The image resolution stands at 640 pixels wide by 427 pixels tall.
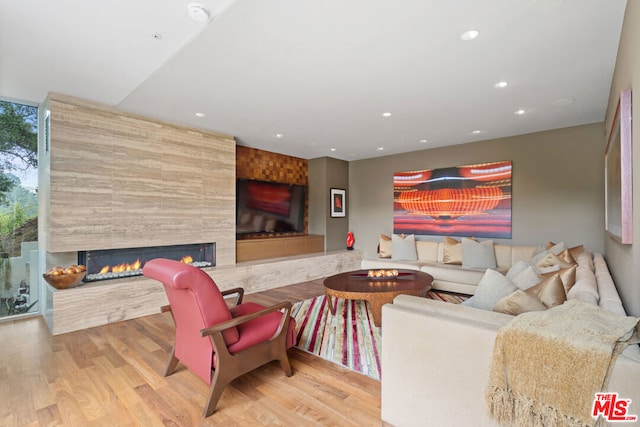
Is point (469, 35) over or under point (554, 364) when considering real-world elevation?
over

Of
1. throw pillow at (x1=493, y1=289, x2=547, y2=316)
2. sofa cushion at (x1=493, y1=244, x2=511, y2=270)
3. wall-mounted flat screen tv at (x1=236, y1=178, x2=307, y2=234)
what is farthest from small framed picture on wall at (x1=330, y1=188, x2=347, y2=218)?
throw pillow at (x1=493, y1=289, x2=547, y2=316)

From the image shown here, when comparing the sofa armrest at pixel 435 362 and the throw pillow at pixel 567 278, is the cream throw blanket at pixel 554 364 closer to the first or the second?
the sofa armrest at pixel 435 362

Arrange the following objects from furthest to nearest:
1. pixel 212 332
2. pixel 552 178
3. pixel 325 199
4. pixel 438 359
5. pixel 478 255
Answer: pixel 325 199 → pixel 478 255 → pixel 552 178 → pixel 212 332 → pixel 438 359

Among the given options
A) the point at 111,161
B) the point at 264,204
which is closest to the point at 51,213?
the point at 111,161

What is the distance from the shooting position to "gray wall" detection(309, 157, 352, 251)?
663 cm

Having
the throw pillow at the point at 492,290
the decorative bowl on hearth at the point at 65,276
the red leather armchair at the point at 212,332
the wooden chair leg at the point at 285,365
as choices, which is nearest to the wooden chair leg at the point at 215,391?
the red leather armchair at the point at 212,332

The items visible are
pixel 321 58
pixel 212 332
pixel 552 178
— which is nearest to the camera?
pixel 212 332

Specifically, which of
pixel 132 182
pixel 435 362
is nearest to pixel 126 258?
pixel 132 182

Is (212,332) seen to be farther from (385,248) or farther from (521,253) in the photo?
(521,253)

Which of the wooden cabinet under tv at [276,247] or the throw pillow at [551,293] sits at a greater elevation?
the throw pillow at [551,293]

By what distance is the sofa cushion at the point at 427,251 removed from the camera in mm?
5461

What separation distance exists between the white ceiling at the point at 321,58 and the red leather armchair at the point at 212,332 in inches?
67.9

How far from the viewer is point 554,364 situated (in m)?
1.14

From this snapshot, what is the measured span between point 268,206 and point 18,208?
11.6ft
